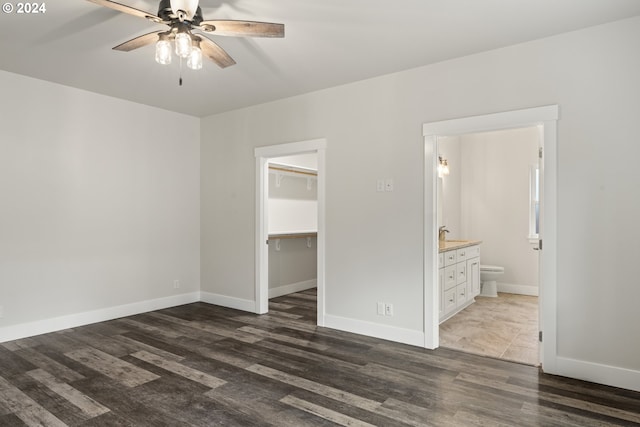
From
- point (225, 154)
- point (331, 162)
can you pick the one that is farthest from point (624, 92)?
Result: point (225, 154)

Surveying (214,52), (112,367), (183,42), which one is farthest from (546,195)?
(112,367)

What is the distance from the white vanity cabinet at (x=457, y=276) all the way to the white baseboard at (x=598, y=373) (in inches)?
56.4

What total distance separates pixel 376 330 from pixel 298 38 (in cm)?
279

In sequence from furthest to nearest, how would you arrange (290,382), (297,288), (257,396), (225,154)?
1. (297,288)
2. (225,154)
3. (290,382)
4. (257,396)

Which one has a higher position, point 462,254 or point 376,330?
point 462,254

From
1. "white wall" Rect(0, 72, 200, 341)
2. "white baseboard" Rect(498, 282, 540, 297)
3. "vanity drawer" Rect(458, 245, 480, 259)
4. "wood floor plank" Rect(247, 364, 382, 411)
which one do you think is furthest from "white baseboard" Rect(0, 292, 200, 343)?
"white baseboard" Rect(498, 282, 540, 297)

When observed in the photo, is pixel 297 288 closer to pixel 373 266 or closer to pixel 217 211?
pixel 217 211

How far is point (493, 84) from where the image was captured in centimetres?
333

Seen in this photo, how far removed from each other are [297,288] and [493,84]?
4.21m

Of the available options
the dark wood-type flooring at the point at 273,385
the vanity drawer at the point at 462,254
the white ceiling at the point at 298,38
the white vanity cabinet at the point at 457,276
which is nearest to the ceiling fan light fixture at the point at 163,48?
the white ceiling at the point at 298,38

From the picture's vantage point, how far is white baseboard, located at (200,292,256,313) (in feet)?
16.5

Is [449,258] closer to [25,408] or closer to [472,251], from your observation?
[472,251]

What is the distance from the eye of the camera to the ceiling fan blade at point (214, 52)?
252 cm

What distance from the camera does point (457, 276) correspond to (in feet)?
15.9
